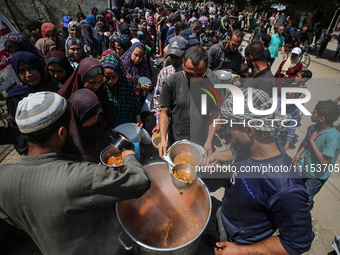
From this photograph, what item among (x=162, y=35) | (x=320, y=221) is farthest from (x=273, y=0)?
(x=320, y=221)

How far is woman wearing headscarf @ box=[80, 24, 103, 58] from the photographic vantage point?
5.56 meters

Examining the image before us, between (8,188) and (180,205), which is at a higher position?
(8,188)

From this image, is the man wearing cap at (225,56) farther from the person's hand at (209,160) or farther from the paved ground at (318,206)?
the person's hand at (209,160)

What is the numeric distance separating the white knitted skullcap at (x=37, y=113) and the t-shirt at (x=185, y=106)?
5.05 feet

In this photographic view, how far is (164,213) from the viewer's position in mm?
2461

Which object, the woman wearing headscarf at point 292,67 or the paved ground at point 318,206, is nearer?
the paved ground at point 318,206

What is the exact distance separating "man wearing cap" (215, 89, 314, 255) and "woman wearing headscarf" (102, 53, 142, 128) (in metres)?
2.03

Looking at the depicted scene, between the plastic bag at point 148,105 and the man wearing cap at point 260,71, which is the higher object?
the man wearing cap at point 260,71

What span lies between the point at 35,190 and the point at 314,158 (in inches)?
128

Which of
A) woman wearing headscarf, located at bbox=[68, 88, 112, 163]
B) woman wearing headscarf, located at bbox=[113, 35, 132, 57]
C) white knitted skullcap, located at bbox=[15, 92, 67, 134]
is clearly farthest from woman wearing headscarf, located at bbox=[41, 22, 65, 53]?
white knitted skullcap, located at bbox=[15, 92, 67, 134]

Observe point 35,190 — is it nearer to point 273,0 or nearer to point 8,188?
point 8,188

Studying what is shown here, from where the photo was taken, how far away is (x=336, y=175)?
12.5 feet

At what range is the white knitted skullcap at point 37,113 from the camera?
3.74 ft

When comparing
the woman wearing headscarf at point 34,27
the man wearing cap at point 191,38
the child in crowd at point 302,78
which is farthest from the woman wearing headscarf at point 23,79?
the child in crowd at point 302,78
